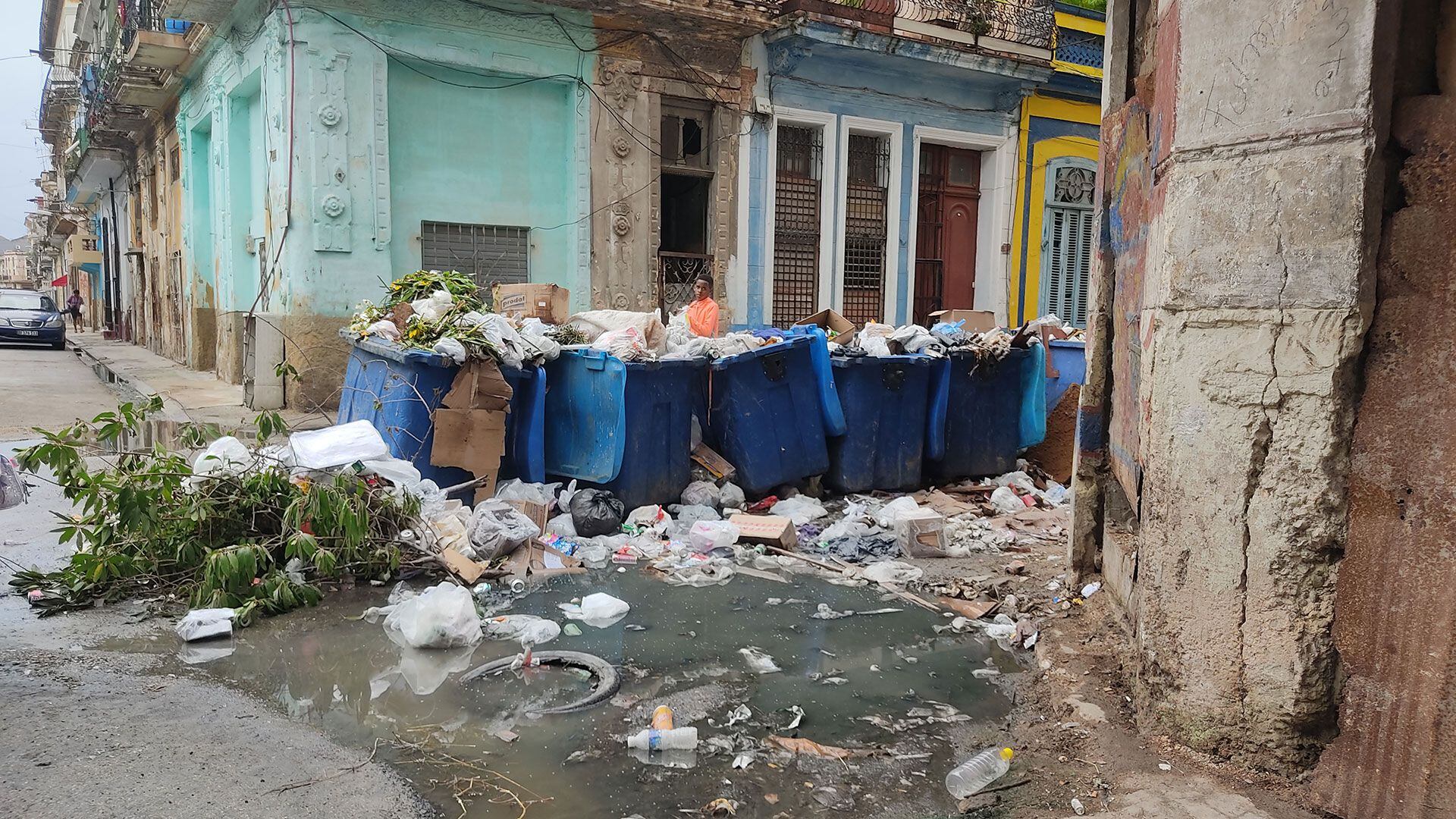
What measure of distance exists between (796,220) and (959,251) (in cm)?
299

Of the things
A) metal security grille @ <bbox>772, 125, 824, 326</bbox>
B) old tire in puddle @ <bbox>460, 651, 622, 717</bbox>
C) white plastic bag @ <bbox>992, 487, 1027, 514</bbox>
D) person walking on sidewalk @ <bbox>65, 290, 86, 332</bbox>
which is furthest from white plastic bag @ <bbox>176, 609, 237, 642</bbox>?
person walking on sidewalk @ <bbox>65, 290, 86, 332</bbox>

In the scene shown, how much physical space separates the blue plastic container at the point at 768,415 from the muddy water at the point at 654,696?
172 cm

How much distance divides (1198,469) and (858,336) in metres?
4.37

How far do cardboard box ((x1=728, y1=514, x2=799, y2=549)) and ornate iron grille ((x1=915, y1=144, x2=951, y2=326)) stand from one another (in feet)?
28.8

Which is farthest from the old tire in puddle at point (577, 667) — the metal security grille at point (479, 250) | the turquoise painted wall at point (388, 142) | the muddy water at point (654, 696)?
the metal security grille at point (479, 250)

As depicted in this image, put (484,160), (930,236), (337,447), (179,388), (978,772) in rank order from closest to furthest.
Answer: (978,772) < (337,447) < (484,160) < (179,388) < (930,236)

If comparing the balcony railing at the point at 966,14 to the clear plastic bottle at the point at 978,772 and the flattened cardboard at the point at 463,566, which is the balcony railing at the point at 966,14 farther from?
the clear plastic bottle at the point at 978,772

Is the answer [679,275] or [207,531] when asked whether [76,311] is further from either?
[207,531]

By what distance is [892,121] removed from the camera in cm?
1283

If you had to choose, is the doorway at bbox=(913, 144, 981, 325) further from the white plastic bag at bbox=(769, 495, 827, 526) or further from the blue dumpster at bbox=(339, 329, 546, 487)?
the blue dumpster at bbox=(339, 329, 546, 487)

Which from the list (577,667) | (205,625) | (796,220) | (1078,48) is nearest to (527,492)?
(205,625)

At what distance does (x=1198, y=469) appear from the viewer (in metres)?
2.69

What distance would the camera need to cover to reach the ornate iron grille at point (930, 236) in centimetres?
1358

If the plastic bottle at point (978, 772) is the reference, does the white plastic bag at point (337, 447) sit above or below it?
above
